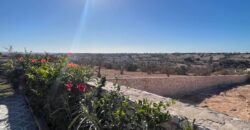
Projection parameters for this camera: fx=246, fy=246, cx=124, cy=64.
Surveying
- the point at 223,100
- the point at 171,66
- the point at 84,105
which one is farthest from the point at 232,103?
the point at 171,66

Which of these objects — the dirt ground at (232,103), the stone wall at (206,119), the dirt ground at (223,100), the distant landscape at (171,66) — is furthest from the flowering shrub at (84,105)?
the dirt ground at (223,100)

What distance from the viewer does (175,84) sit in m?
12.8

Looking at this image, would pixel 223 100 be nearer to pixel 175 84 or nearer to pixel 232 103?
pixel 232 103

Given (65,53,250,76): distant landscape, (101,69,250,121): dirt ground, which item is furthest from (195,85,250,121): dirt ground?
(65,53,250,76): distant landscape

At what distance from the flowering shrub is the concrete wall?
5.62 metres

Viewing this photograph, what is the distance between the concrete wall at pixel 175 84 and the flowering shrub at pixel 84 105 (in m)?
5.62

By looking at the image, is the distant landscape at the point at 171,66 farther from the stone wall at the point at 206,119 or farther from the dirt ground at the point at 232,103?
the stone wall at the point at 206,119

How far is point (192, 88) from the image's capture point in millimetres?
13898

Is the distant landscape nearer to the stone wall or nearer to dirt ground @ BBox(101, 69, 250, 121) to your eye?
dirt ground @ BBox(101, 69, 250, 121)

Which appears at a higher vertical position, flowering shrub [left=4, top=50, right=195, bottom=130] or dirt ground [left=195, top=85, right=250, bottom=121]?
flowering shrub [left=4, top=50, right=195, bottom=130]

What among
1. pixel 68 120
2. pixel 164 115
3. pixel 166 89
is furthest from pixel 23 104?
pixel 166 89

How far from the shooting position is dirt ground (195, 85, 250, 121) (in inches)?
374

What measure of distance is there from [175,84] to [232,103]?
2853mm

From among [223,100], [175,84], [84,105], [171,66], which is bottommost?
[223,100]
